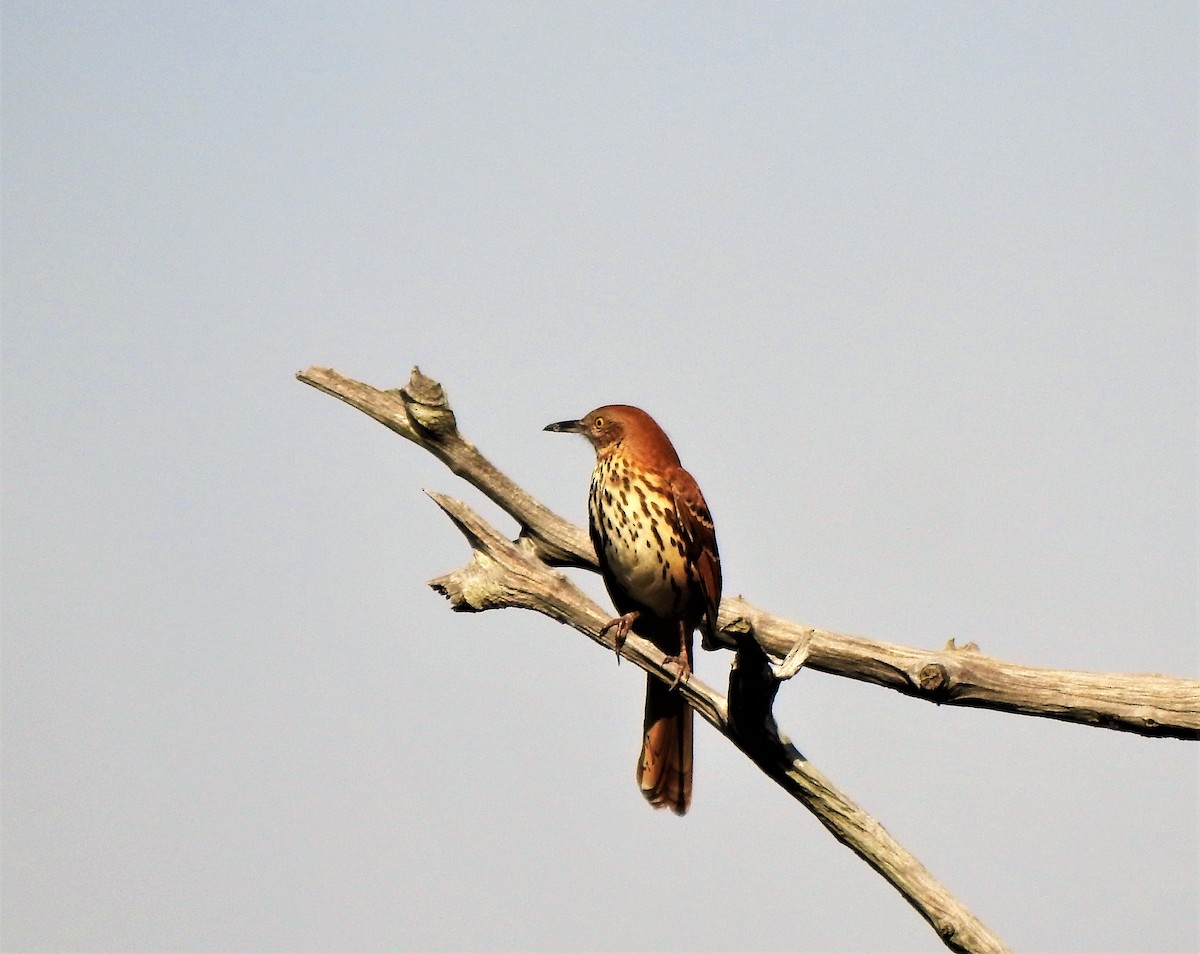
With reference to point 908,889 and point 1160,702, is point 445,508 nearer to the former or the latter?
point 908,889

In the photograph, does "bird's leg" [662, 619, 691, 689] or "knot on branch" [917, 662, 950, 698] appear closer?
"bird's leg" [662, 619, 691, 689]

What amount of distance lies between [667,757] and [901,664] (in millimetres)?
1058

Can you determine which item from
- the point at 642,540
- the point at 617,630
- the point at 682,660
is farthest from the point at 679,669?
the point at 642,540

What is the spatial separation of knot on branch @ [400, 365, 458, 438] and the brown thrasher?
0.78 metres

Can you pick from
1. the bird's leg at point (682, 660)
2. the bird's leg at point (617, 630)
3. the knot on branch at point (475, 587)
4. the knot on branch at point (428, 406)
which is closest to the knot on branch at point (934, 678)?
the bird's leg at point (682, 660)

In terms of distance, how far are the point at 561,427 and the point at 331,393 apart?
1151mm

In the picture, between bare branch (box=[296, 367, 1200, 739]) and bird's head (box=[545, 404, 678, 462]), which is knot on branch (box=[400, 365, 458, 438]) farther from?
bird's head (box=[545, 404, 678, 462])

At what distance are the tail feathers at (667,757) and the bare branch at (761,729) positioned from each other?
533mm

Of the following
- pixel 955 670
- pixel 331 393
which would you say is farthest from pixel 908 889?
pixel 331 393

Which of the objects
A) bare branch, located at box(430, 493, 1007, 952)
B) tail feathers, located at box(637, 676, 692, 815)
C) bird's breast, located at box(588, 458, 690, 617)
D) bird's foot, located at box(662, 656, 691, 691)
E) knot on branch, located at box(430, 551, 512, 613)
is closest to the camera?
bare branch, located at box(430, 493, 1007, 952)

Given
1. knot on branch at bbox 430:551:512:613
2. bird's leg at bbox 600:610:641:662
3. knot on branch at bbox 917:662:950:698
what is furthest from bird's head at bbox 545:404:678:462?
knot on branch at bbox 917:662:950:698

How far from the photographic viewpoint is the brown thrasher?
20.3 ft

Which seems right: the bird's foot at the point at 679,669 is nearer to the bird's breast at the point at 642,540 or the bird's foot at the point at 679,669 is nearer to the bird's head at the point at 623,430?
the bird's breast at the point at 642,540

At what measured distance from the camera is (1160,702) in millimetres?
5676
